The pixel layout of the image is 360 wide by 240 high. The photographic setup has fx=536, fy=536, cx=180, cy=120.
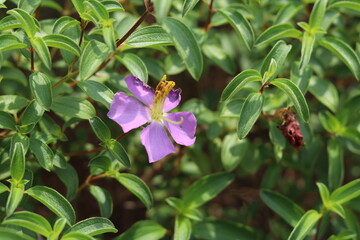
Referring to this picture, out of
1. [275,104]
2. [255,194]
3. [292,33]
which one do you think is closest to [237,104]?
[275,104]

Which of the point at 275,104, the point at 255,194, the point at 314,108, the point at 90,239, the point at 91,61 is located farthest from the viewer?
the point at 255,194

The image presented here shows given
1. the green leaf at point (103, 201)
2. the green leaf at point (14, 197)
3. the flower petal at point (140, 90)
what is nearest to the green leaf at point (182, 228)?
the green leaf at point (103, 201)

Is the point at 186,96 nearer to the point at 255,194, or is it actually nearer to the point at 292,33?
the point at 255,194

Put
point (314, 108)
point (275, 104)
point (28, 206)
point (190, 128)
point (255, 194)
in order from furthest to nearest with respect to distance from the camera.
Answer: point (255, 194) → point (314, 108) → point (275, 104) → point (28, 206) → point (190, 128)

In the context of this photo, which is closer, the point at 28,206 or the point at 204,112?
the point at 28,206

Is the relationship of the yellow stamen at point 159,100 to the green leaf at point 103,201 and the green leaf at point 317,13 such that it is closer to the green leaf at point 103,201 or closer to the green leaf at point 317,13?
the green leaf at point 103,201

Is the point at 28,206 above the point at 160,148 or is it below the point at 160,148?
below

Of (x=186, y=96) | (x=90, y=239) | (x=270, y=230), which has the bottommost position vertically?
(x=270, y=230)
